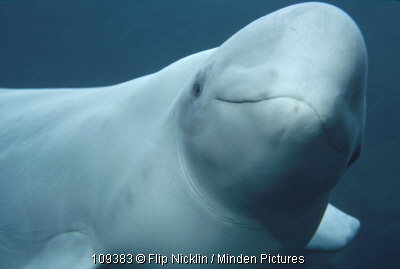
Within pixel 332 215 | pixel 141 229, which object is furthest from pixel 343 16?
pixel 332 215

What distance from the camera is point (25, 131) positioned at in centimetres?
423

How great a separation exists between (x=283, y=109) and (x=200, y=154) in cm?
71

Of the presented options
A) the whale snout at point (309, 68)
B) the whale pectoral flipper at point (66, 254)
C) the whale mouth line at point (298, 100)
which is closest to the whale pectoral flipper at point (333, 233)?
the whale pectoral flipper at point (66, 254)

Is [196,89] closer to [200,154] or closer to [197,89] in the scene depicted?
[197,89]

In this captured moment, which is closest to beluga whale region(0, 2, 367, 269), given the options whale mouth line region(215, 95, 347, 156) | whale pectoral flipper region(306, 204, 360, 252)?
whale mouth line region(215, 95, 347, 156)

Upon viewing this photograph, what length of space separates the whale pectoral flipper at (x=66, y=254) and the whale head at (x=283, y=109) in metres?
1.52

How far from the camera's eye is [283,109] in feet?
5.74

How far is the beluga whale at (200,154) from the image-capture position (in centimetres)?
182

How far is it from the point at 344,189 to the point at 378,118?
331 cm

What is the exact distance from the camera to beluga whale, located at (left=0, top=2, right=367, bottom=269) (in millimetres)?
1815

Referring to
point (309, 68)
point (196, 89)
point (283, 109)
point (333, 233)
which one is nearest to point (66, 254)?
A: point (196, 89)

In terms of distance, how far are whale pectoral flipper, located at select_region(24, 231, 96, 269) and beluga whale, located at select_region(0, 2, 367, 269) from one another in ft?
0.04

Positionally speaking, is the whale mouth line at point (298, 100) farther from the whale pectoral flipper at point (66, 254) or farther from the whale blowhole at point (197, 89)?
the whale pectoral flipper at point (66, 254)

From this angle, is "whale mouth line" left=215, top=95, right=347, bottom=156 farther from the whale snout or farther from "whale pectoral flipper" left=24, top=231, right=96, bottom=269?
"whale pectoral flipper" left=24, top=231, right=96, bottom=269
